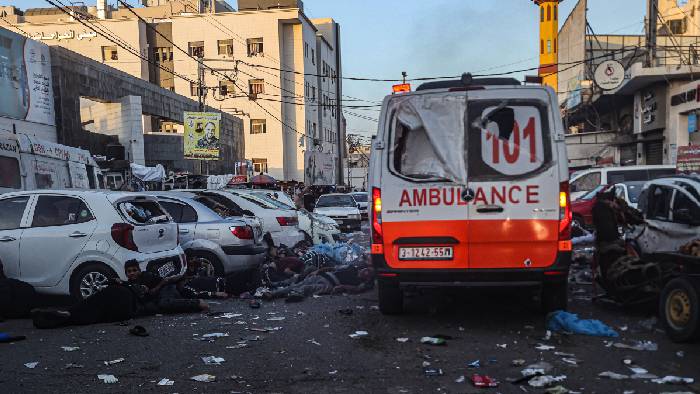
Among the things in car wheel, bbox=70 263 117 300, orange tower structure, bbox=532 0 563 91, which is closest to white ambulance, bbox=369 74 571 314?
car wheel, bbox=70 263 117 300

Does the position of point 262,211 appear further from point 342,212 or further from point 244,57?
point 244,57

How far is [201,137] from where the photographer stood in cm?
2472

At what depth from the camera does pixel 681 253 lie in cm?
620

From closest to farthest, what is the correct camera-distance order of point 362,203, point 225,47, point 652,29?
point 652,29
point 362,203
point 225,47

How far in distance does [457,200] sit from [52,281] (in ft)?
17.2

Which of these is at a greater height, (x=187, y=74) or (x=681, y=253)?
(x=187, y=74)

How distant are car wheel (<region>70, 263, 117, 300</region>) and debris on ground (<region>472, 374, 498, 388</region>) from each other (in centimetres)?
490

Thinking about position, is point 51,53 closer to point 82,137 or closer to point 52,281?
point 82,137

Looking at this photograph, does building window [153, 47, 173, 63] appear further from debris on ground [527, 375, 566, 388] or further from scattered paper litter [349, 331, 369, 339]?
debris on ground [527, 375, 566, 388]

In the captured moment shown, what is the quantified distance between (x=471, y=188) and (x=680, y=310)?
2238 millimetres

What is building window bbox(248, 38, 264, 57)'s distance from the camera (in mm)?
53156

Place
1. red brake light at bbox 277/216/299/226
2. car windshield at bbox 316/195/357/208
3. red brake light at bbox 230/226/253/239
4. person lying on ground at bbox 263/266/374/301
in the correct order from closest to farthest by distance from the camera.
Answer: person lying on ground at bbox 263/266/374/301 → red brake light at bbox 230/226/253/239 → red brake light at bbox 277/216/299/226 → car windshield at bbox 316/195/357/208

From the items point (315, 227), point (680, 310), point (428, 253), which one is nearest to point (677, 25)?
point (315, 227)

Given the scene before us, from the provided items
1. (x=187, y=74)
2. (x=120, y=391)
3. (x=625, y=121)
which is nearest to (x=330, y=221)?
(x=120, y=391)
